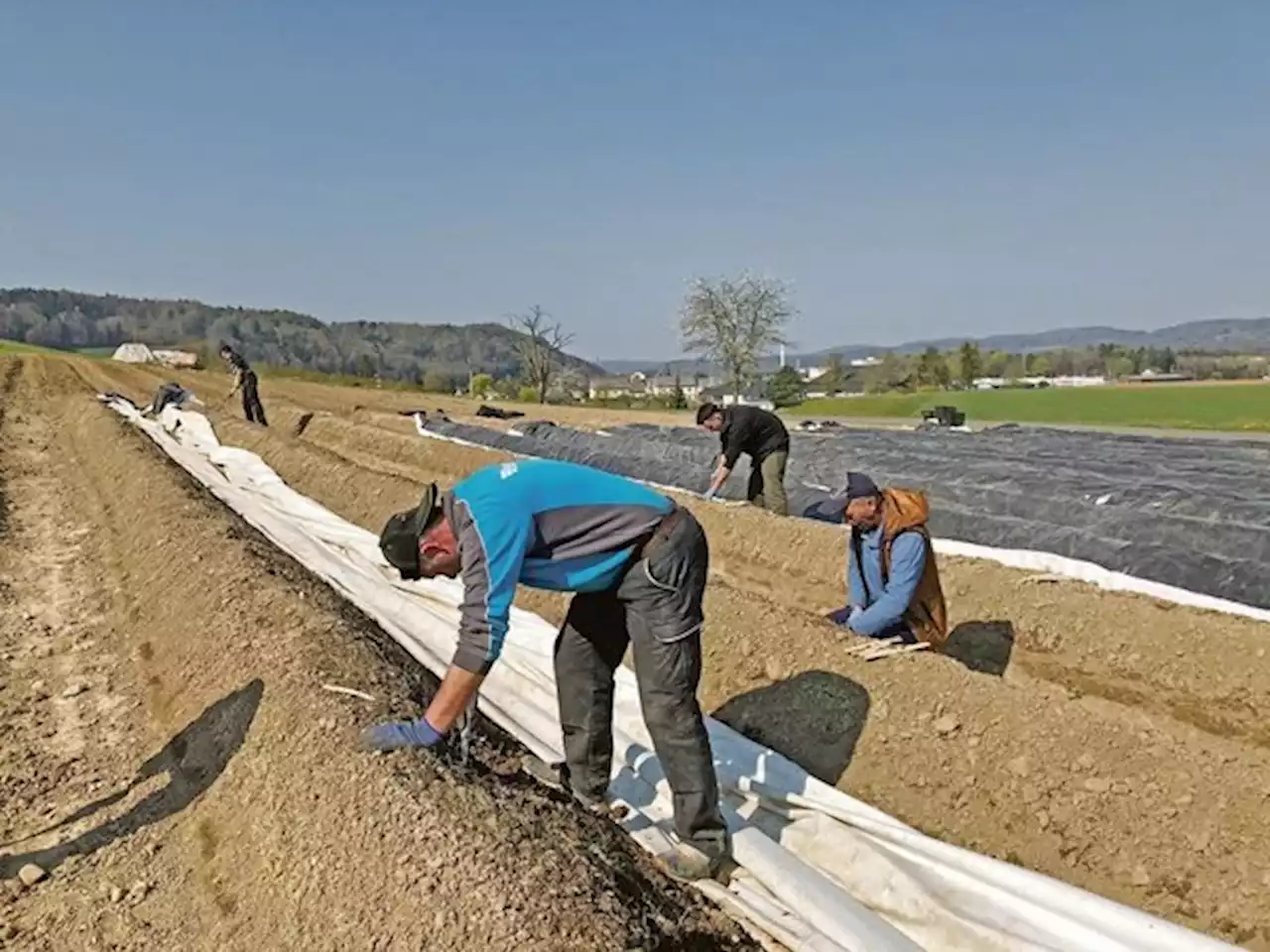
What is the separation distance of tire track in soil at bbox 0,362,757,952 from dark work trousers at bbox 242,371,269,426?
15748 mm

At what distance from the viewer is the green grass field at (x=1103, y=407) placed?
123 ft

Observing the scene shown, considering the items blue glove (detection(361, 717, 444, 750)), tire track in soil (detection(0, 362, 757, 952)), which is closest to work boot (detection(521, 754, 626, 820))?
tire track in soil (detection(0, 362, 757, 952))

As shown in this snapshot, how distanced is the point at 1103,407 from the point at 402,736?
4562 cm

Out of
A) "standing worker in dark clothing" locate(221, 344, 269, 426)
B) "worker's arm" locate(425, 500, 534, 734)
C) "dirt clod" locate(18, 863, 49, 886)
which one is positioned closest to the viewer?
"worker's arm" locate(425, 500, 534, 734)

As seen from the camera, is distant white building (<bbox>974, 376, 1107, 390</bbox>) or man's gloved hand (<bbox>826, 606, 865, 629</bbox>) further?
distant white building (<bbox>974, 376, 1107, 390</bbox>)

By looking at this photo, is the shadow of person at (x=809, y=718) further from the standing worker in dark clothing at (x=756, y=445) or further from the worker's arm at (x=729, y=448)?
the worker's arm at (x=729, y=448)

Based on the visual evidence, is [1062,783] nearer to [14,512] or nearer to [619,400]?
[14,512]

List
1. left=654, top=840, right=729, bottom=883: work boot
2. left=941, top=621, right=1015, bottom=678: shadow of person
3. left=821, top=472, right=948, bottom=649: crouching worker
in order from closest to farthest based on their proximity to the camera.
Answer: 1. left=654, top=840, right=729, bottom=883: work boot
2. left=821, top=472, right=948, bottom=649: crouching worker
3. left=941, top=621, right=1015, bottom=678: shadow of person

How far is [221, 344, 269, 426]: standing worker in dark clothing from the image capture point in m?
19.3


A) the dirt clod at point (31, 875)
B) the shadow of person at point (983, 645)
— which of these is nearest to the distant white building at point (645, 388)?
the shadow of person at point (983, 645)

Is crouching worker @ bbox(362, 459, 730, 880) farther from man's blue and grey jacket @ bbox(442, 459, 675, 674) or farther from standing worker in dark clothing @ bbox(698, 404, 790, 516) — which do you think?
standing worker in dark clothing @ bbox(698, 404, 790, 516)

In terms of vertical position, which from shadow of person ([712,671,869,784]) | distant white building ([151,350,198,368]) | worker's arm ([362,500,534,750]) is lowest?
shadow of person ([712,671,869,784])

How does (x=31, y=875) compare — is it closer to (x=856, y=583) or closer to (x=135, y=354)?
(x=856, y=583)

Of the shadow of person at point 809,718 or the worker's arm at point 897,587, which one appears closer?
the shadow of person at point 809,718
